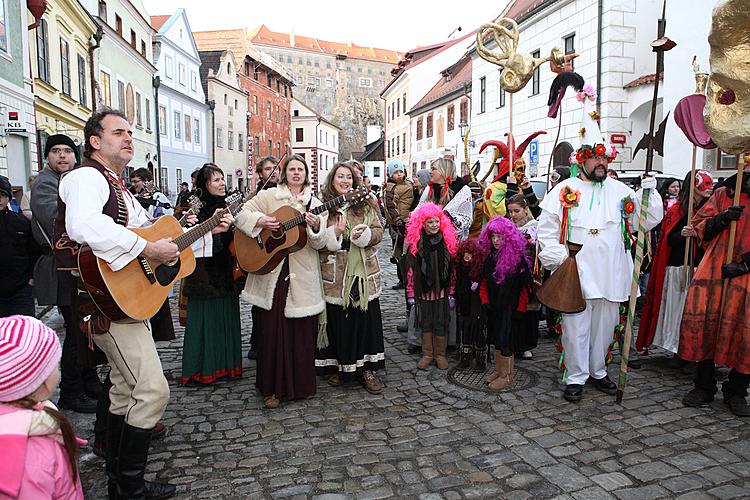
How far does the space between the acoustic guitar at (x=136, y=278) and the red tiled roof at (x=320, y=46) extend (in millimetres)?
98467

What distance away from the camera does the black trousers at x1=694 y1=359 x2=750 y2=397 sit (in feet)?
13.7

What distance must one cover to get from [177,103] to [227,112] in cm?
962

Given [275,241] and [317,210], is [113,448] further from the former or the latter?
[317,210]

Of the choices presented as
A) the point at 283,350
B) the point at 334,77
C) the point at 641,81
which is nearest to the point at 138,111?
the point at 641,81

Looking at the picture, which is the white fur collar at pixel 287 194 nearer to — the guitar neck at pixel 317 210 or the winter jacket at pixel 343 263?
the guitar neck at pixel 317 210

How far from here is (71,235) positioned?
2.68 meters

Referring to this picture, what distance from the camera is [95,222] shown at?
2.65 m

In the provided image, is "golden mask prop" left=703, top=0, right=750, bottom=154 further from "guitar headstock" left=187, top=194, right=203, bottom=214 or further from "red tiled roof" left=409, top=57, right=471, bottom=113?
"red tiled roof" left=409, top=57, right=471, bottom=113

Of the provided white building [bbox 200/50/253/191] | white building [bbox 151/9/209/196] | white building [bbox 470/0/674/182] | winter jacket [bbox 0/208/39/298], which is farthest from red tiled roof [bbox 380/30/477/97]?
winter jacket [bbox 0/208/39/298]

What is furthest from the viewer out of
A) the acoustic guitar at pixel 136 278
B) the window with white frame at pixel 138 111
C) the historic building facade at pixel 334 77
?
the historic building facade at pixel 334 77

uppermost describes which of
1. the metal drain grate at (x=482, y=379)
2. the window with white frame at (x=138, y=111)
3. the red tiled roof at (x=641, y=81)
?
the window with white frame at (x=138, y=111)

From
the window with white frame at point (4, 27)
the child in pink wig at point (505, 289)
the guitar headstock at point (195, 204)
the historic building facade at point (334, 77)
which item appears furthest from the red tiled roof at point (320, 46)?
the child in pink wig at point (505, 289)

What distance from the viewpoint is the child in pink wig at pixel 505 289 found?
466 centimetres

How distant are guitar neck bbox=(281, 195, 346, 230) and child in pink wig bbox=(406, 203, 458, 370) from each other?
3.22 ft
